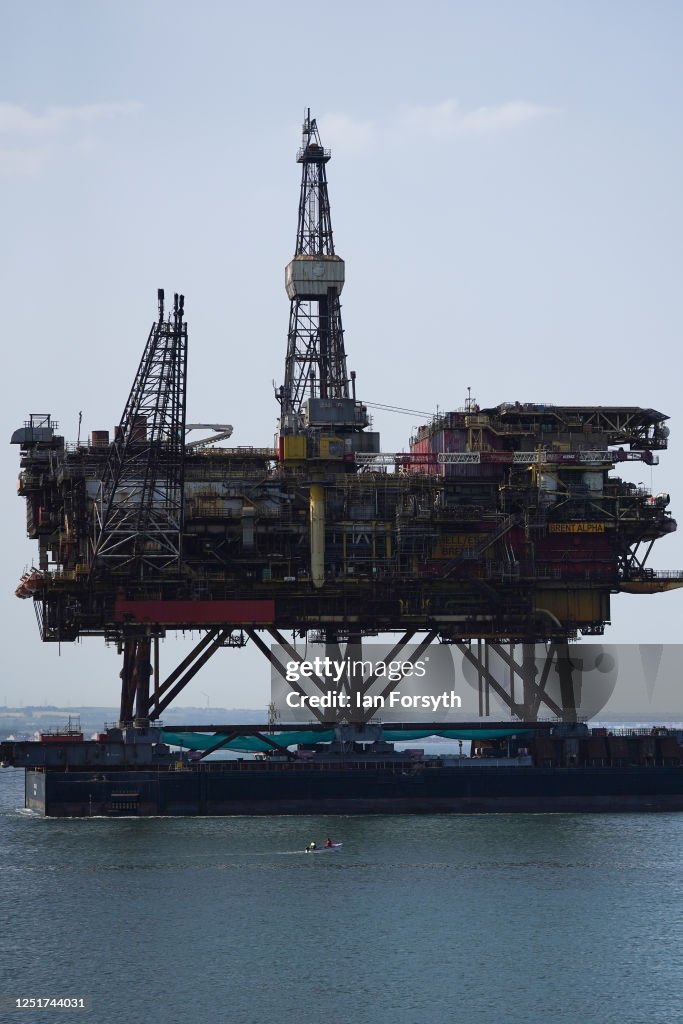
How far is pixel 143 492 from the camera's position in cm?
11475

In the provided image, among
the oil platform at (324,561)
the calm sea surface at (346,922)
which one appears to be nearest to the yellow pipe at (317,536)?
the oil platform at (324,561)

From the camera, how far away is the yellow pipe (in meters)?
118

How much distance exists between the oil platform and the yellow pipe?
15cm

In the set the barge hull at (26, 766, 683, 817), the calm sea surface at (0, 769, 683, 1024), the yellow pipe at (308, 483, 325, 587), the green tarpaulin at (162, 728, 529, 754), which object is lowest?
the calm sea surface at (0, 769, 683, 1024)

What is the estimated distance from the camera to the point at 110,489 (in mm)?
115938

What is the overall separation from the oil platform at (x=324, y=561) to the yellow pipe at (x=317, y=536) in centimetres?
15

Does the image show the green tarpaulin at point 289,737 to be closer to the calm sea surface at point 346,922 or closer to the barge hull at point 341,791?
the barge hull at point 341,791

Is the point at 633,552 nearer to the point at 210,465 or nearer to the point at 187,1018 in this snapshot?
the point at 210,465

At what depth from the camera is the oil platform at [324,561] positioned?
378ft

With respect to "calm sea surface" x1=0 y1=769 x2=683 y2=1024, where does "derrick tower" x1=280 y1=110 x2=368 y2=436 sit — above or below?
above

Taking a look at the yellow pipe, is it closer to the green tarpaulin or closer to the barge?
the green tarpaulin

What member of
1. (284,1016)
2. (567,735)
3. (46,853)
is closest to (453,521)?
(567,735)

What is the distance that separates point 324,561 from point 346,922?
4151 centimetres

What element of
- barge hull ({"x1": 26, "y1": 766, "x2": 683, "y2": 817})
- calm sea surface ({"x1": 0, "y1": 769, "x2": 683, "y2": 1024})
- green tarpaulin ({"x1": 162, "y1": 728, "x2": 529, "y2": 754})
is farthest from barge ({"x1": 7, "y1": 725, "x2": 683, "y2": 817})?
calm sea surface ({"x1": 0, "y1": 769, "x2": 683, "y2": 1024})
